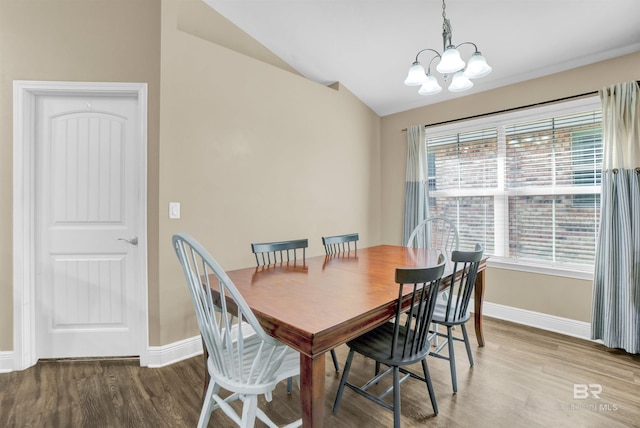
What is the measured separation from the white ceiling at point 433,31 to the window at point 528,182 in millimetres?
433

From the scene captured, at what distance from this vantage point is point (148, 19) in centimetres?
219

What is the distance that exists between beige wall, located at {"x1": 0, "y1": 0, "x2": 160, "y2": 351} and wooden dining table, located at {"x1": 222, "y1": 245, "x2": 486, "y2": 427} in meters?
1.14

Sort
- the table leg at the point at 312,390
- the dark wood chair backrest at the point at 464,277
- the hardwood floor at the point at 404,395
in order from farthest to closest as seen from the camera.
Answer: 1. the dark wood chair backrest at the point at 464,277
2. the hardwood floor at the point at 404,395
3. the table leg at the point at 312,390

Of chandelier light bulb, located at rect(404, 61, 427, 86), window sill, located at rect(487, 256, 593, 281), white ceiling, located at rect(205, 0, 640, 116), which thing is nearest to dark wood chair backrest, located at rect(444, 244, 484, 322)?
chandelier light bulb, located at rect(404, 61, 427, 86)

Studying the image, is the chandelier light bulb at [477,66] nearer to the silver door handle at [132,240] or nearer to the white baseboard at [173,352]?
the silver door handle at [132,240]

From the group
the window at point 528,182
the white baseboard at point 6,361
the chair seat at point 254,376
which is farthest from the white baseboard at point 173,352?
the window at point 528,182

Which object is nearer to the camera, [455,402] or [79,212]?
[455,402]

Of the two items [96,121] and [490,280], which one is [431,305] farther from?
[96,121]

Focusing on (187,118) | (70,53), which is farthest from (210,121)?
(70,53)

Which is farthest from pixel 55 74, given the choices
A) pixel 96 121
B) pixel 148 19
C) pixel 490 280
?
pixel 490 280

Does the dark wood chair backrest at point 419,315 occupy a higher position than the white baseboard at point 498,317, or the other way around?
the dark wood chair backrest at point 419,315

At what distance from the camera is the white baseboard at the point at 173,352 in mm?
2160

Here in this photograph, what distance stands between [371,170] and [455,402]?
9.07 ft

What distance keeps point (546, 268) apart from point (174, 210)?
3.25 m
